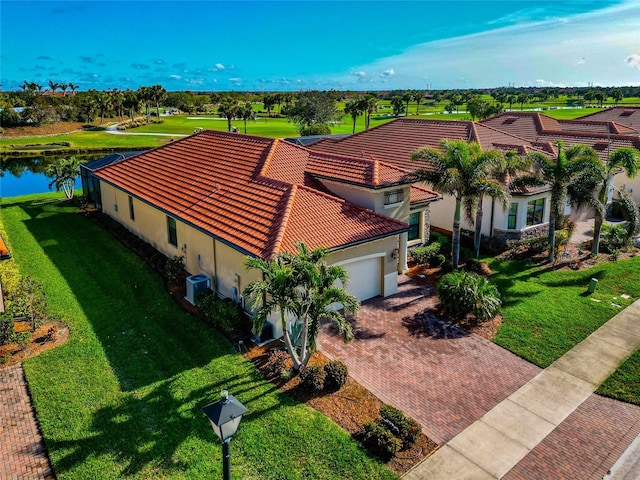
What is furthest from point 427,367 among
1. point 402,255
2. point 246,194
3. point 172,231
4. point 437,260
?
point 172,231

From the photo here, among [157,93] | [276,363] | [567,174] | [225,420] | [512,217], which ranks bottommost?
[276,363]

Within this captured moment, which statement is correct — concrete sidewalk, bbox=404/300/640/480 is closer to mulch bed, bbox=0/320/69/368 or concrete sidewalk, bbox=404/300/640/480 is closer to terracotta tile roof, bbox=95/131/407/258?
terracotta tile roof, bbox=95/131/407/258

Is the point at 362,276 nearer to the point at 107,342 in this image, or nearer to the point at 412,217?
the point at 412,217

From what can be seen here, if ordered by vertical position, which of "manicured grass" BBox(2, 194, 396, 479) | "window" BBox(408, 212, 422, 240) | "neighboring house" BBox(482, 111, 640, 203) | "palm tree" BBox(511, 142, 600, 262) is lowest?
"manicured grass" BBox(2, 194, 396, 479)

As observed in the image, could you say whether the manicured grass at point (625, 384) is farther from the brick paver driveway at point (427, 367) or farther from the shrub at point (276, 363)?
the shrub at point (276, 363)

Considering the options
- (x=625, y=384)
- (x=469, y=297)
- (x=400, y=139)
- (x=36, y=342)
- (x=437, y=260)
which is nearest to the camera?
(x=625, y=384)

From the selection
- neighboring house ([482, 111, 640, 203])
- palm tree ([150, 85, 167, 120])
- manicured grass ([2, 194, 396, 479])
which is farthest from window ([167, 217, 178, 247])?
palm tree ([150, 85, 167, 120])

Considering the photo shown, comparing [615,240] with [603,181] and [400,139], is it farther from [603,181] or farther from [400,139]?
[400,139]
